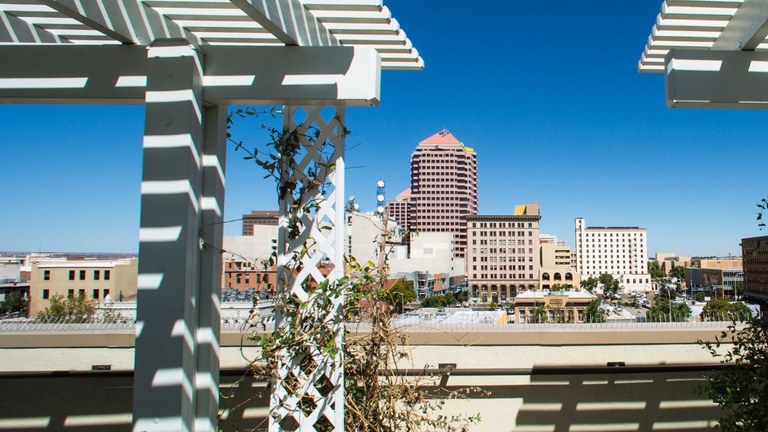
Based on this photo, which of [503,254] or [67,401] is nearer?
[67,401]

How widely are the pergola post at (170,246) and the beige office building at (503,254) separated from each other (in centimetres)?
5733

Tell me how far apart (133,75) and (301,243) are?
764mm

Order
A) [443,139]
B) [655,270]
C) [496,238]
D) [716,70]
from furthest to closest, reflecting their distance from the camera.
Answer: [655,270], [443,139], [496,238], [716,70]

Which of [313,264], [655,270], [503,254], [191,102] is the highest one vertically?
[191,102]

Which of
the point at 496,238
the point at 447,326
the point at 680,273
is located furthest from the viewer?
the point at 680,273

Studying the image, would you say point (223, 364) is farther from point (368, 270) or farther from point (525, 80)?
point (525, 80)

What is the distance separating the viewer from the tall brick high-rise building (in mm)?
71688

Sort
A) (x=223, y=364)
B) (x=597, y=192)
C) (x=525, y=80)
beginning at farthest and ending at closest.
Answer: (x=597, y=192) < (x=525, y=80) < (x=223, y=364)

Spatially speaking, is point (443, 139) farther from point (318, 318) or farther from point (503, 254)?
point (318, 318)

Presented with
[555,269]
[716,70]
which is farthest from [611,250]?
[716,70]

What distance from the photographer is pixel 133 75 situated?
142 cm

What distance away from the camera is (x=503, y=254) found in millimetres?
57531

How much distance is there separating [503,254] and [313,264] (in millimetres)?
58426

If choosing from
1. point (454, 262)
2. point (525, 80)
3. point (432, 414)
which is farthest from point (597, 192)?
point (432, 414)
